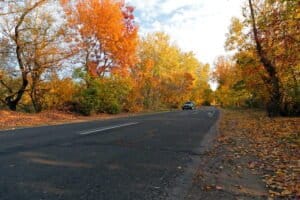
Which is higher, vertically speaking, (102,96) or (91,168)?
(102,96)

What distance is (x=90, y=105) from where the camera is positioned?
3269 centimetres

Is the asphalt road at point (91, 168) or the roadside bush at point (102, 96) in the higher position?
the roadside bush at point (102, 96)

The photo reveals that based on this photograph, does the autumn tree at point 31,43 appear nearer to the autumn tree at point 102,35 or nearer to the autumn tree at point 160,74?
the autumn tree at point 102,35

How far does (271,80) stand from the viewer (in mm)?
23469

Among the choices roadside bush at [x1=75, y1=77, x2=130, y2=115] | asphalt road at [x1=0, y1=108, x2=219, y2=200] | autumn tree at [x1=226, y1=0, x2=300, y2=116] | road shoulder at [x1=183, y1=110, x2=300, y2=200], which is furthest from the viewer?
roadside bush at [x1=75, y1=77, x2=130, y2=115]

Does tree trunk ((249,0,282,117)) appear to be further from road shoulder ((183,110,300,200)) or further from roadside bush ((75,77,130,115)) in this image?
roadside bush ((75,77,130,115))

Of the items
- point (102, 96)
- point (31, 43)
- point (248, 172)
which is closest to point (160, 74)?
point (102, 96)

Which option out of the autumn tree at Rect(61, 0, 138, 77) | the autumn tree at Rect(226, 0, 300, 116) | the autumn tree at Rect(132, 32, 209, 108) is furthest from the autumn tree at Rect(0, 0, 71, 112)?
the autumn tree at Rect(132, 32, 209, 108)

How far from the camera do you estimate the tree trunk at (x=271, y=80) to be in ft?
72.9

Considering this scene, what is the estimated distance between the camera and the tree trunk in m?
22.2

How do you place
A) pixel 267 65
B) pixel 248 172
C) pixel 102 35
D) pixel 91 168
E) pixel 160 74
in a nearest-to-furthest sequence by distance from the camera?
Answer: 1. pixel 91 168
2. pixel 248 172
3. pixel 267 65
4. pixel 102 35
5. pixel 160 74

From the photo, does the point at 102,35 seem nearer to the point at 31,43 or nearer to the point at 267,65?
the point at 31,43

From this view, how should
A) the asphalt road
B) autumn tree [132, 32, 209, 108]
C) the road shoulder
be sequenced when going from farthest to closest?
autumn tree [132, 32, 209, 108], the road shoulder, the asphalt road

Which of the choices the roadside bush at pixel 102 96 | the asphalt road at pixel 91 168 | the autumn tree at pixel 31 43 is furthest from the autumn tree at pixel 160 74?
the asphalt road at pixel 91 168
